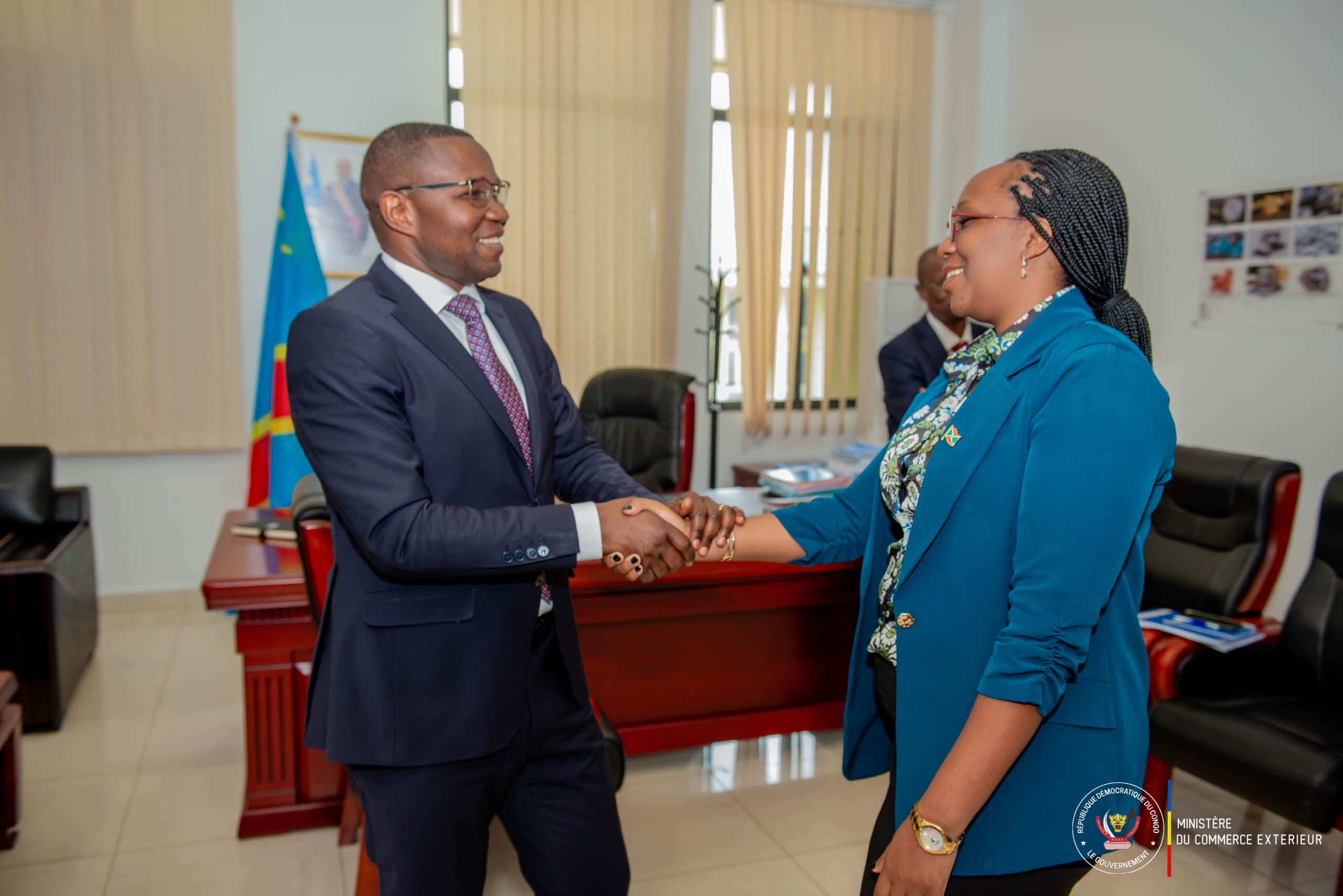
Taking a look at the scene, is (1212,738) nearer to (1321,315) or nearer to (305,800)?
(1321,315)

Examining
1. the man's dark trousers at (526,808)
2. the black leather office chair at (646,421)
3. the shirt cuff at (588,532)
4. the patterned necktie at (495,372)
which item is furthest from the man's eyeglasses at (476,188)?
the black leather office chair at (646,421)

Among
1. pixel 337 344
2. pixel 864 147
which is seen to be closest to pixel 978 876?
pixel 337 344

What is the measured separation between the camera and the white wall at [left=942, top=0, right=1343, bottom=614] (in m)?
3.69

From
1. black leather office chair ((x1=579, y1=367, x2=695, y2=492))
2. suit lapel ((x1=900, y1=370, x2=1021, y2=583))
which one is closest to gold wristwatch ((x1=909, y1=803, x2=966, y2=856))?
suit lapel ((x1=900, y1=370, x2=1021, y2=583))

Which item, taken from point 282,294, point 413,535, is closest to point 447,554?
point 413,535

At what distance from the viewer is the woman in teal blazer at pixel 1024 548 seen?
3.63 ft

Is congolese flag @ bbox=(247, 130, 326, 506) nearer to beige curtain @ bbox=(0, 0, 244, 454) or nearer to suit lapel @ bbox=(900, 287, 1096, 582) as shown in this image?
beige curtain @ bbox=(0, 0, 244, 454)

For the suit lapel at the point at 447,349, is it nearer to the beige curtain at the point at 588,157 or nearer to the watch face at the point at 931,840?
the watch face at the point at 931,840

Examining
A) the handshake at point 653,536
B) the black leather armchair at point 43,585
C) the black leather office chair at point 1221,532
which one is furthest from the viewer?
the black leather armchair at point 43,585

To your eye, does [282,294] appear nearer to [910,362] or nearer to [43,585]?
[43,585]

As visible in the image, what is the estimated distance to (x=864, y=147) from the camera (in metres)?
5.70

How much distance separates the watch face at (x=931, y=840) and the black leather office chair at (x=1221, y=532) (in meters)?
2.11

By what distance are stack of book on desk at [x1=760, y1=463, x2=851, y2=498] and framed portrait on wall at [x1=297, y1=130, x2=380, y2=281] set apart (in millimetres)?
2632

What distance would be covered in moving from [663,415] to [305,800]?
6.97 ft
